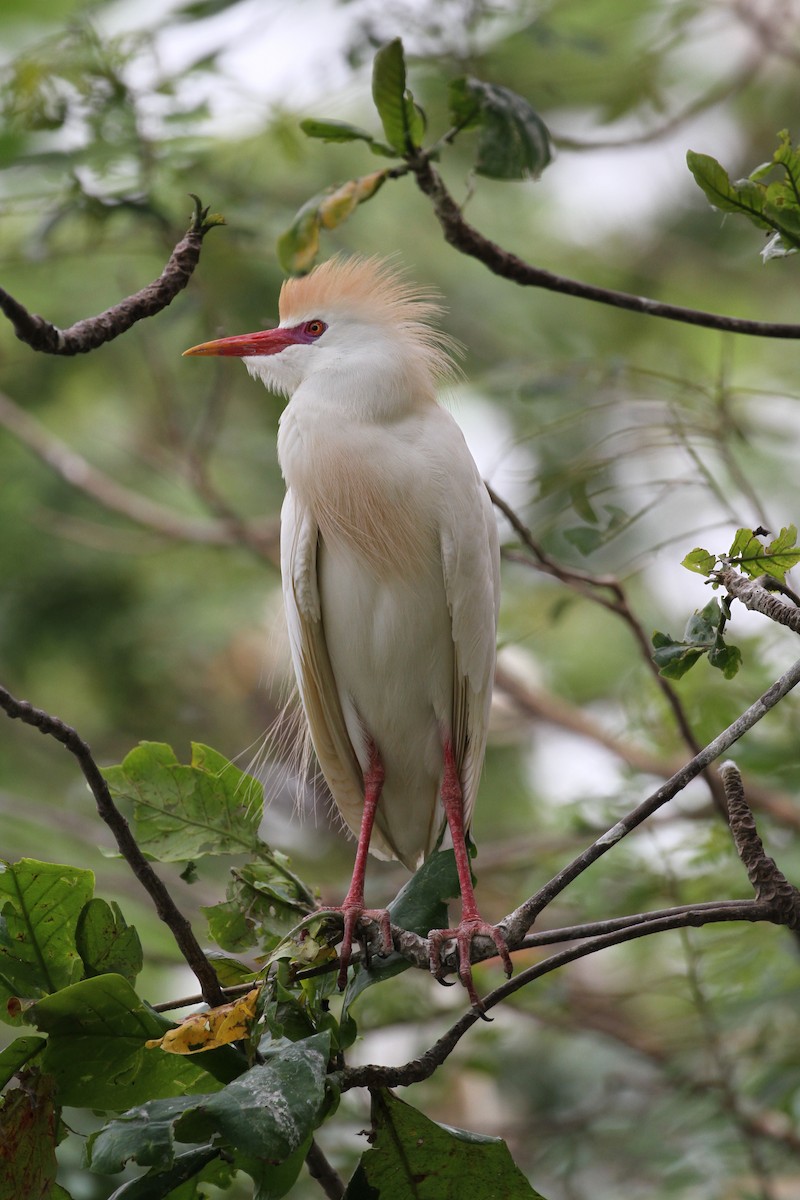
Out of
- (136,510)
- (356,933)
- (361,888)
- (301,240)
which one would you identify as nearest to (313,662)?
(361,888)

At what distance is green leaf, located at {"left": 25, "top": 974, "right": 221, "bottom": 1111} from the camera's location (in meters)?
1.37

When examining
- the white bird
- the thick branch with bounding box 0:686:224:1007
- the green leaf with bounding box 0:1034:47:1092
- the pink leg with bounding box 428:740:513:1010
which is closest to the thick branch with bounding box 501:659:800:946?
the pink leg with bounding box 428:740:513:1010

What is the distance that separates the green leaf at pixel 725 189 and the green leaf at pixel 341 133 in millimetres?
392

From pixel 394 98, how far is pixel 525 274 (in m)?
0.27

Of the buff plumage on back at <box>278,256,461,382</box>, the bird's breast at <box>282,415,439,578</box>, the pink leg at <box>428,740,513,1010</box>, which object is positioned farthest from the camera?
the buff plumage on back at <box>278,256,461,382</box>

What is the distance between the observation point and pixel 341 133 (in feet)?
5.31

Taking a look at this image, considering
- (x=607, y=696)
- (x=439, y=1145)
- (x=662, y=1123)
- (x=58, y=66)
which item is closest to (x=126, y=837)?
(x=439, y=1145)

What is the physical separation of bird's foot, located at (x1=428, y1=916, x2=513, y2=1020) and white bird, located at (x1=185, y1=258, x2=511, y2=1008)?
42 cm

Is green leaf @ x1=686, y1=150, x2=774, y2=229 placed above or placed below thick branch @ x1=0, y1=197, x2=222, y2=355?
above

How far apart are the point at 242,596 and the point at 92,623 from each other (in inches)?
35.1

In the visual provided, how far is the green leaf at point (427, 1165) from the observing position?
58.0 inches

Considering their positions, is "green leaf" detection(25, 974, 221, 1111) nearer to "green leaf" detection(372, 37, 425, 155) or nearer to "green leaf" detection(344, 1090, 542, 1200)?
"green leaf" detection(344, 1090, 542, 1200)

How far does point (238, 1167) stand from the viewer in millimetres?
1348

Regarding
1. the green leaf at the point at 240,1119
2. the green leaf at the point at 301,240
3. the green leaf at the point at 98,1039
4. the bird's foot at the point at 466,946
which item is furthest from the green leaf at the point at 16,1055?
the green leaf at the point at 301,240
